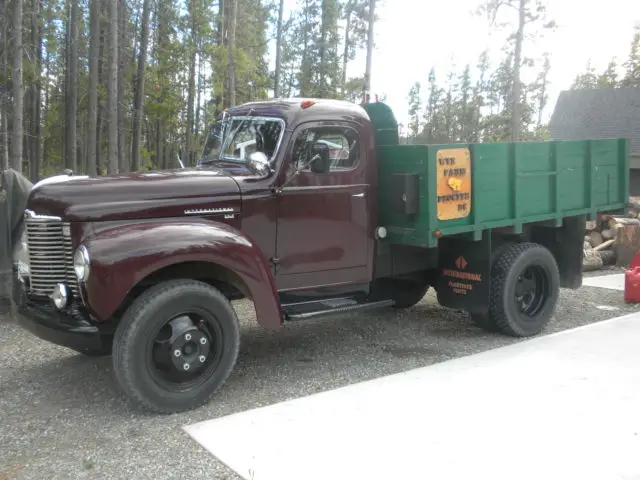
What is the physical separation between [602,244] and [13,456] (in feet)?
33.9

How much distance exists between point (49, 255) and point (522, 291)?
4.47 metres

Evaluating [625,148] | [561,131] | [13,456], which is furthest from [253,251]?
[561,131]

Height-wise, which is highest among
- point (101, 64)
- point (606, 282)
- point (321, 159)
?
point (101, 64)

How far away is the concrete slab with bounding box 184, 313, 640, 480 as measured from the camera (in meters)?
3.34

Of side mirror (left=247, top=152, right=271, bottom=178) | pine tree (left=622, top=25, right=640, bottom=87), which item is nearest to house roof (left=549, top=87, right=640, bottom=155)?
pine tree (left=622, top=25, right=640, bottom=87)

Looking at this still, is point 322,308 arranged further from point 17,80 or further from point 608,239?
point 17,80

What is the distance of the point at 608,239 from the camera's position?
37.1ft

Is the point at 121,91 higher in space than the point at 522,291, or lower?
higher

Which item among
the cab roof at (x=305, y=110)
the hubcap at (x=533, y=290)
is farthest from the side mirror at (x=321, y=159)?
the hubcap at (x=533, y=290)

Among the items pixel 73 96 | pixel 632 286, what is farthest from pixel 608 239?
pixel 73 96

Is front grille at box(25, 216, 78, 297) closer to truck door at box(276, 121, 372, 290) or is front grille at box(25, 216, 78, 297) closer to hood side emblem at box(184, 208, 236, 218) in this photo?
hood side emblem at box(184, 208, 236, 218)

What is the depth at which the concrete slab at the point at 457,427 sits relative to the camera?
11.0 feet

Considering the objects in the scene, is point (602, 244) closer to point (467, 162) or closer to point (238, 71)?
point (467, 162)

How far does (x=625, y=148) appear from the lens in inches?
273
